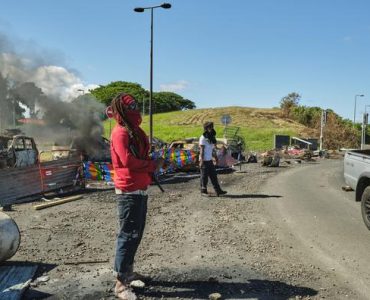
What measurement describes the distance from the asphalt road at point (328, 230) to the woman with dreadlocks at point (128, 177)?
7.54ft

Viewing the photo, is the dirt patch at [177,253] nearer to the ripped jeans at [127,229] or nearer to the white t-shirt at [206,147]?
the ripped jeans at [127,229]

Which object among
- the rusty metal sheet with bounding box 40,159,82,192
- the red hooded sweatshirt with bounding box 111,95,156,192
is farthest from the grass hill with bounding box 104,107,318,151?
the red hooded sweatshirt with bounding box 111,95,156,192

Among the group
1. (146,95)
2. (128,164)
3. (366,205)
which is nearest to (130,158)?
(128,164)

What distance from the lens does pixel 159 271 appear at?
17.7ft

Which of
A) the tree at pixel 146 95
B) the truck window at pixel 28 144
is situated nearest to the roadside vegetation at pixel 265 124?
the truck window at pixel 28 144

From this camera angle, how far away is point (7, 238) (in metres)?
5.42

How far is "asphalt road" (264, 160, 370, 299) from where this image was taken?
5.60m

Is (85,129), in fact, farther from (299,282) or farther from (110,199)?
(299,282)

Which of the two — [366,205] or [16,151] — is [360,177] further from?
[16,151]

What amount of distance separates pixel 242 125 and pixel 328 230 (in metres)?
54.9

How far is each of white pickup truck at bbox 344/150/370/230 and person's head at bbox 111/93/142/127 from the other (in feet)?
16.6

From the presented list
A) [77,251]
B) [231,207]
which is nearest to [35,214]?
[77,251]

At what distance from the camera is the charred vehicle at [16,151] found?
631 inches

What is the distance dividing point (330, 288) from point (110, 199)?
720 cm
